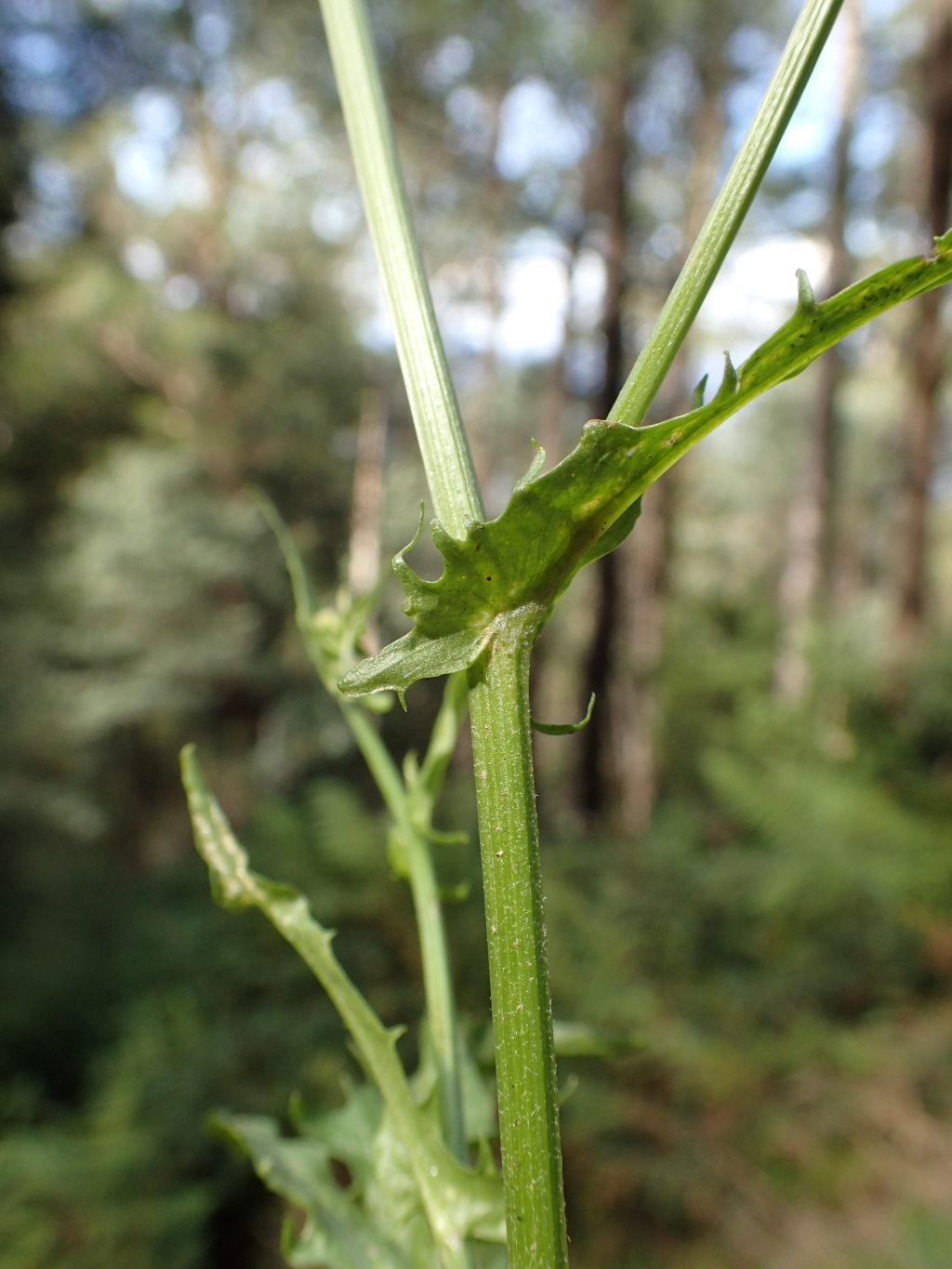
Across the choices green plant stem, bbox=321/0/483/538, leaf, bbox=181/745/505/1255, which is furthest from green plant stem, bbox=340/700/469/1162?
green plant stem, bbox=321/0/483/538

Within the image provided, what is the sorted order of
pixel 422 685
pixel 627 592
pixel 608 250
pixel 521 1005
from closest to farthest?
pixel 521 1005
pixel 608 250
pixel 422 685
pixel 627 592

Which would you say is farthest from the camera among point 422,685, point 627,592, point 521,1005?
point 627,592

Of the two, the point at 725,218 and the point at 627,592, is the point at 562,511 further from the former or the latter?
the point at 627,592

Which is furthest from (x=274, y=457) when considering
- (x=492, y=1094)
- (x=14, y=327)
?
(x=492, y=1094)

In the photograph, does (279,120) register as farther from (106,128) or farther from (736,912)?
(736,912)

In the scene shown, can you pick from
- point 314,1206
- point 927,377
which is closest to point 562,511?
point 314,1206

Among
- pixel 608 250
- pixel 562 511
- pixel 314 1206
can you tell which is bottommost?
pixel 314 1206

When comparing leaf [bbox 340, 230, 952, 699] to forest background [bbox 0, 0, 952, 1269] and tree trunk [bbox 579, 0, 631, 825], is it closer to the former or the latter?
forest background [bbox 0, 0, 952, 1269]
